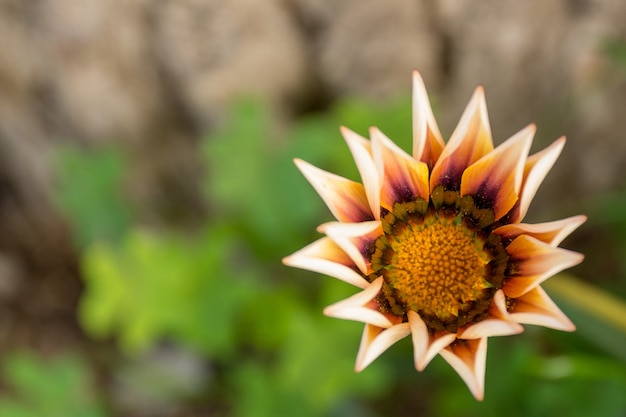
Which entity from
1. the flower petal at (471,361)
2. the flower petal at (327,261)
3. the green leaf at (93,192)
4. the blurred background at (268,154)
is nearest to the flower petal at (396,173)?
the flower petal at (327,261)

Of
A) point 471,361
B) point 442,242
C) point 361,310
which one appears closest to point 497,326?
point 471,361

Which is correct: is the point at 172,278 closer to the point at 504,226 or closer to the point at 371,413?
the point at 371,413

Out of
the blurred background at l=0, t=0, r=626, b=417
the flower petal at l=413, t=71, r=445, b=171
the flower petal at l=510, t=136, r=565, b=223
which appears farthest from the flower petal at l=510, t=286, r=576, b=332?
the blurred background at l=0, t=0, r=626, b=417


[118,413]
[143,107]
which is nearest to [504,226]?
[143,107]

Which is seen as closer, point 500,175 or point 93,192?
point 500,175

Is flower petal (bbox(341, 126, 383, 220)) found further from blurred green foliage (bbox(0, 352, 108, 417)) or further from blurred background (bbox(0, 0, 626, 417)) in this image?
blurred green foliage (bbox(0, 352, 108, 417))

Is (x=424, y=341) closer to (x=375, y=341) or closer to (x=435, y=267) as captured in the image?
(x=375, y=341)
